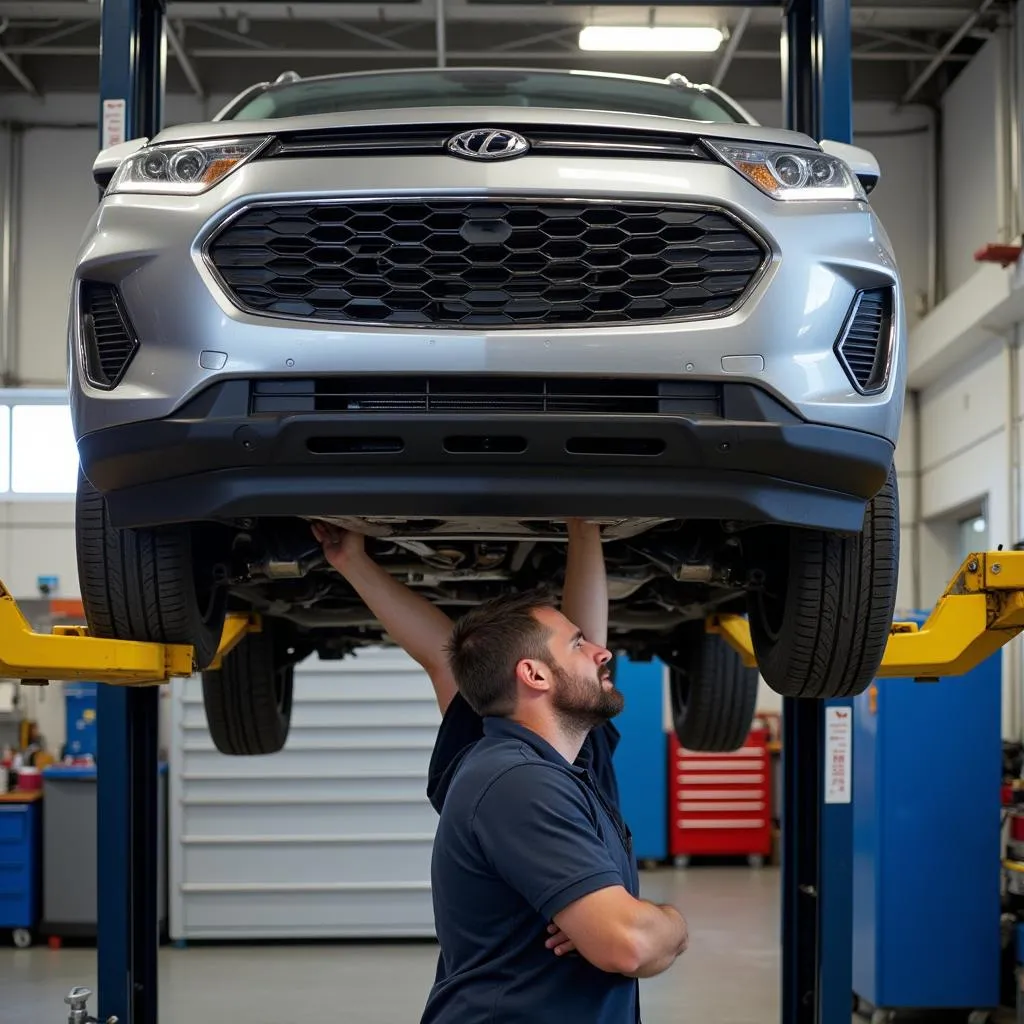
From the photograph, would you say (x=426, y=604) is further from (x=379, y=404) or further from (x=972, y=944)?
(x=972, y=944)

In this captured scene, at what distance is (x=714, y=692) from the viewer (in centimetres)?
451

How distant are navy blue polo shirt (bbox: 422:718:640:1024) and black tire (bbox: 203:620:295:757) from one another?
2050 mm

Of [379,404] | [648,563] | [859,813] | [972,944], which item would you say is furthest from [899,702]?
[379,404]

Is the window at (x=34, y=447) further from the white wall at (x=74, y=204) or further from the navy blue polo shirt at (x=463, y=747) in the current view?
the navy blue polo shirt at (x=463, y=747)

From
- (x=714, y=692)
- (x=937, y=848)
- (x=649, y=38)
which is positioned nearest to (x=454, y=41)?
(x=649, y=38)

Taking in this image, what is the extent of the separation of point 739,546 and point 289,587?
1.07m

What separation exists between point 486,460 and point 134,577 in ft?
2.73

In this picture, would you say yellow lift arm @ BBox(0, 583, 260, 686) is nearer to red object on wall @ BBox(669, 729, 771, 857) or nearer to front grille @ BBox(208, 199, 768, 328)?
front grille @ BBox(208, 199, 768, 328)

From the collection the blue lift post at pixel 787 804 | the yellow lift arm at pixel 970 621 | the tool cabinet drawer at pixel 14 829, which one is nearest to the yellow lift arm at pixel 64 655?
the blue lift post at pixel 787 804

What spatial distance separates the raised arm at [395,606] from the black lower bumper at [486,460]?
0.50 meters

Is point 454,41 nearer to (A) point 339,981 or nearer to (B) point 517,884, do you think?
(A) point 339,981

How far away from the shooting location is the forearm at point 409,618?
280 cm

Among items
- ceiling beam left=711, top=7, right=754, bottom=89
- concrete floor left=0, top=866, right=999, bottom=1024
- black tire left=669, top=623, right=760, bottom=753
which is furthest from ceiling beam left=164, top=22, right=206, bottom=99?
black tire left=669, top=623, right=760, bottom=753

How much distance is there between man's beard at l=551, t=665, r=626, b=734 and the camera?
7.45 feet
